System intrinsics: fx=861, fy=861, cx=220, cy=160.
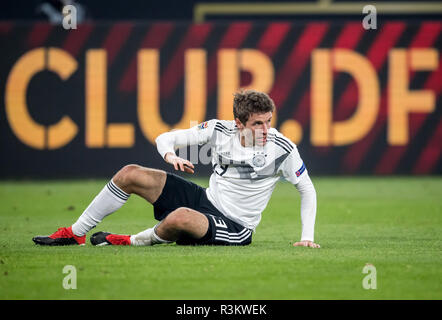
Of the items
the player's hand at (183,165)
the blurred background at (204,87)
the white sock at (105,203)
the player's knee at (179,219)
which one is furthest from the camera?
the blurred background at (204,87)

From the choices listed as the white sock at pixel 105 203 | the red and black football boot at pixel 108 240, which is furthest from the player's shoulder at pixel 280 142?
the red and black football boot at pixel 108 240

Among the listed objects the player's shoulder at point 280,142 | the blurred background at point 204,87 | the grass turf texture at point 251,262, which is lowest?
the grass turf texture at point 251,262

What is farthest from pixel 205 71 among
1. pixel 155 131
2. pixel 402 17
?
pixel 402 17

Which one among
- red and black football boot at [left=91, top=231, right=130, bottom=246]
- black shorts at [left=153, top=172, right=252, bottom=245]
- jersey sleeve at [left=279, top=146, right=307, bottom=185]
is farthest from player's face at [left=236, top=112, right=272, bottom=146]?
red and black football boot at [left=91, top=231, right=130, bottom=246]

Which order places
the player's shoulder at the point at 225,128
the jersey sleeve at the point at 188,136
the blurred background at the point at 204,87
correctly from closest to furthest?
the jersey sleeve at the point at 188,136 → the player's shoulder at the point at 225,128 → the blurred background at the point at 204,87

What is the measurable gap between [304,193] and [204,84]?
8.66 m

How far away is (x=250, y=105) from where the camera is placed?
666cm

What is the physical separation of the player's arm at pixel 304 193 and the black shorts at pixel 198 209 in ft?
1.57

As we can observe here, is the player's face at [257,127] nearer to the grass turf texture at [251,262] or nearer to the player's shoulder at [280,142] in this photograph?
the player's shoulder at [280,142]

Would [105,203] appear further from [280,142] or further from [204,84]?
[204,84]

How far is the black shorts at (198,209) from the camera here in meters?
6.79

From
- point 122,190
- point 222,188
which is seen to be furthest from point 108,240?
point 222,188

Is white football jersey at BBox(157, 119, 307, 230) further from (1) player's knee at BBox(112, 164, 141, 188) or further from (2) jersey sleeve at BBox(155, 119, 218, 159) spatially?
(1) player's knee at BBox(112, 164, 141, 188)

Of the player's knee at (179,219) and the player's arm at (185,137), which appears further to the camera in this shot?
the player's arm at (185,137)
